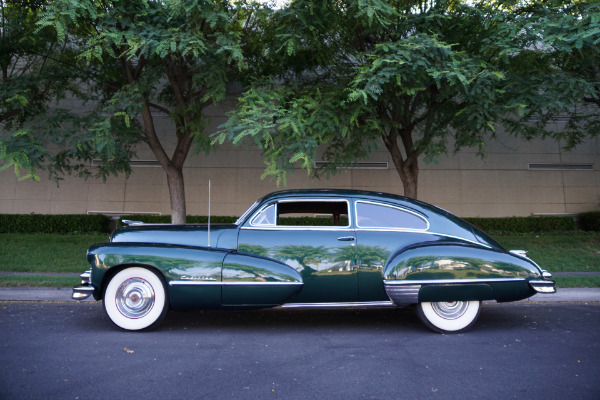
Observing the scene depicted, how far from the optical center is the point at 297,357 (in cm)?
401

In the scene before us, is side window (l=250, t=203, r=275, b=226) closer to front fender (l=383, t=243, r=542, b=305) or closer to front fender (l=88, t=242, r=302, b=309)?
front fender (l=88, t=242, r=302, b=309)

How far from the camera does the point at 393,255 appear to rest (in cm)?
485

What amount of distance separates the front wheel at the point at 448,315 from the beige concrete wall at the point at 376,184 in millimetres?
11084

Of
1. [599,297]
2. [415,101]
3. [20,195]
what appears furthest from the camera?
[20,195]

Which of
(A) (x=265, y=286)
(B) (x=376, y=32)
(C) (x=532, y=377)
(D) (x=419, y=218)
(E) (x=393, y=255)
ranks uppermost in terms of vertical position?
(B) (x=376, y=32)

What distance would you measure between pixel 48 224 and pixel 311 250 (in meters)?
12.3

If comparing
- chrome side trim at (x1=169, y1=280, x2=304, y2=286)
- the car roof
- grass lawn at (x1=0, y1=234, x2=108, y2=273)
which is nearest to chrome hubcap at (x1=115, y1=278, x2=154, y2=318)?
chrome side trim at (x1=169, y1=280, x2=304, y2=286)

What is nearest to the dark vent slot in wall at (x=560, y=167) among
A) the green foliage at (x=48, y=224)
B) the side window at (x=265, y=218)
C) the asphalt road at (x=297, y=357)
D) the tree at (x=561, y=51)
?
the tree at (x=561, y=51)

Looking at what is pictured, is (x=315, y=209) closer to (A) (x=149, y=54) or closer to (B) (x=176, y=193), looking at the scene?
(A) (x=149, y=54)

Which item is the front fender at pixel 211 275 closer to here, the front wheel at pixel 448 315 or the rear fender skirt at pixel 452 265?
the rear fender skirt at pixel 452 265

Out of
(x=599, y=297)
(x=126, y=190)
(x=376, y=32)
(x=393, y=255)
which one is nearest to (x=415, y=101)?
(x=376, y=32)

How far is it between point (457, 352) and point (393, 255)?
3.78 ft

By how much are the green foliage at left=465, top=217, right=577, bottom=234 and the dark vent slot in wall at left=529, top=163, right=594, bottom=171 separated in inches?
83.1

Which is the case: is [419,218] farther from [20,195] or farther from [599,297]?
[20,195]
